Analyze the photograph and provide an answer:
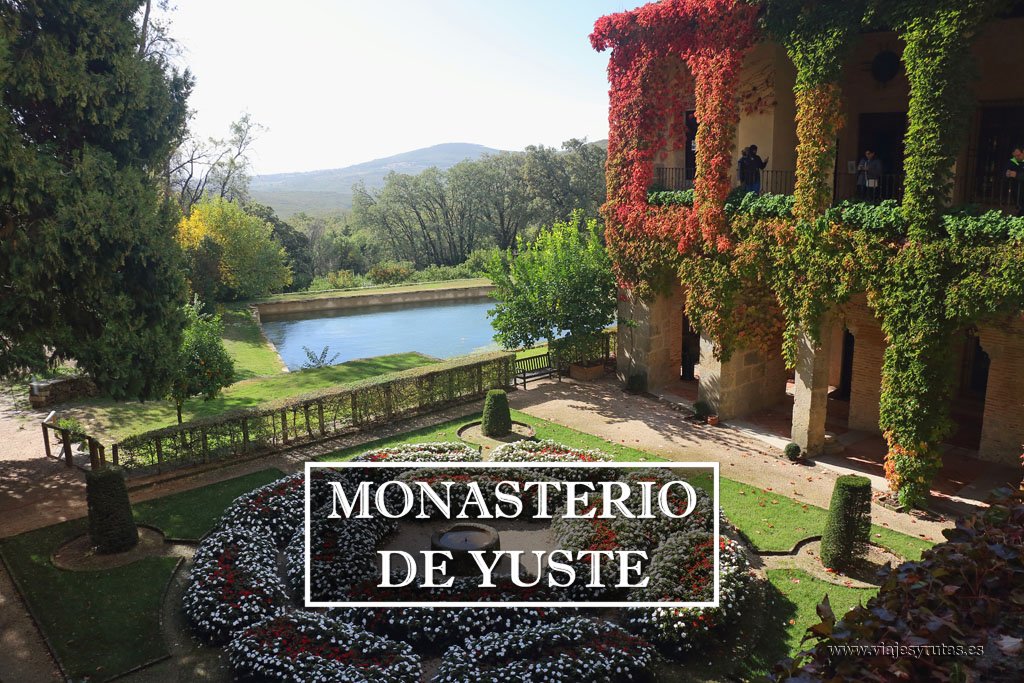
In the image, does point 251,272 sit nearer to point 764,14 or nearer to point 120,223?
point 120,223

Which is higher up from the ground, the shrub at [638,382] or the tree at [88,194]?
the tree at [88,194]

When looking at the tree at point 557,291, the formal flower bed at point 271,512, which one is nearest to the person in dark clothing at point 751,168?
the tree at point 557,291

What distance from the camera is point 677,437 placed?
1767cm

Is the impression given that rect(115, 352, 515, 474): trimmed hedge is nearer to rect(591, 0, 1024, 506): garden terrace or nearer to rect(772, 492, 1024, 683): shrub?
rect(591, 0, 1024, 506): garden terrace

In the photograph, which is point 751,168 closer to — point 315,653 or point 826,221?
point 826,221

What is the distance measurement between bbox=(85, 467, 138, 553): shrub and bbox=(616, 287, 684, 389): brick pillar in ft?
45.8

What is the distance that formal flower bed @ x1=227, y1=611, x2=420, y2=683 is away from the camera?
27.3 ft

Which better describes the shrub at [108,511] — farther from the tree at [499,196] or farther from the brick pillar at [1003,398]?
the tree at [499,196]

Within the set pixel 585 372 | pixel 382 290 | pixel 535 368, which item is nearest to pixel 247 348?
pixel 535 368

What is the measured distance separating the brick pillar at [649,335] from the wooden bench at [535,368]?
8.43ft

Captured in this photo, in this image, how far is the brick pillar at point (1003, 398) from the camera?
14719mm

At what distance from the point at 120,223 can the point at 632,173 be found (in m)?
13.1

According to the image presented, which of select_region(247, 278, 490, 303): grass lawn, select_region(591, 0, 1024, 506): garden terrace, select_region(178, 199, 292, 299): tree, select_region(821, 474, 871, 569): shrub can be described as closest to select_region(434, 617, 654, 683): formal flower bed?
select_region(821, 474, 871, 569): shrub

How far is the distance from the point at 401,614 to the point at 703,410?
11520 mm
